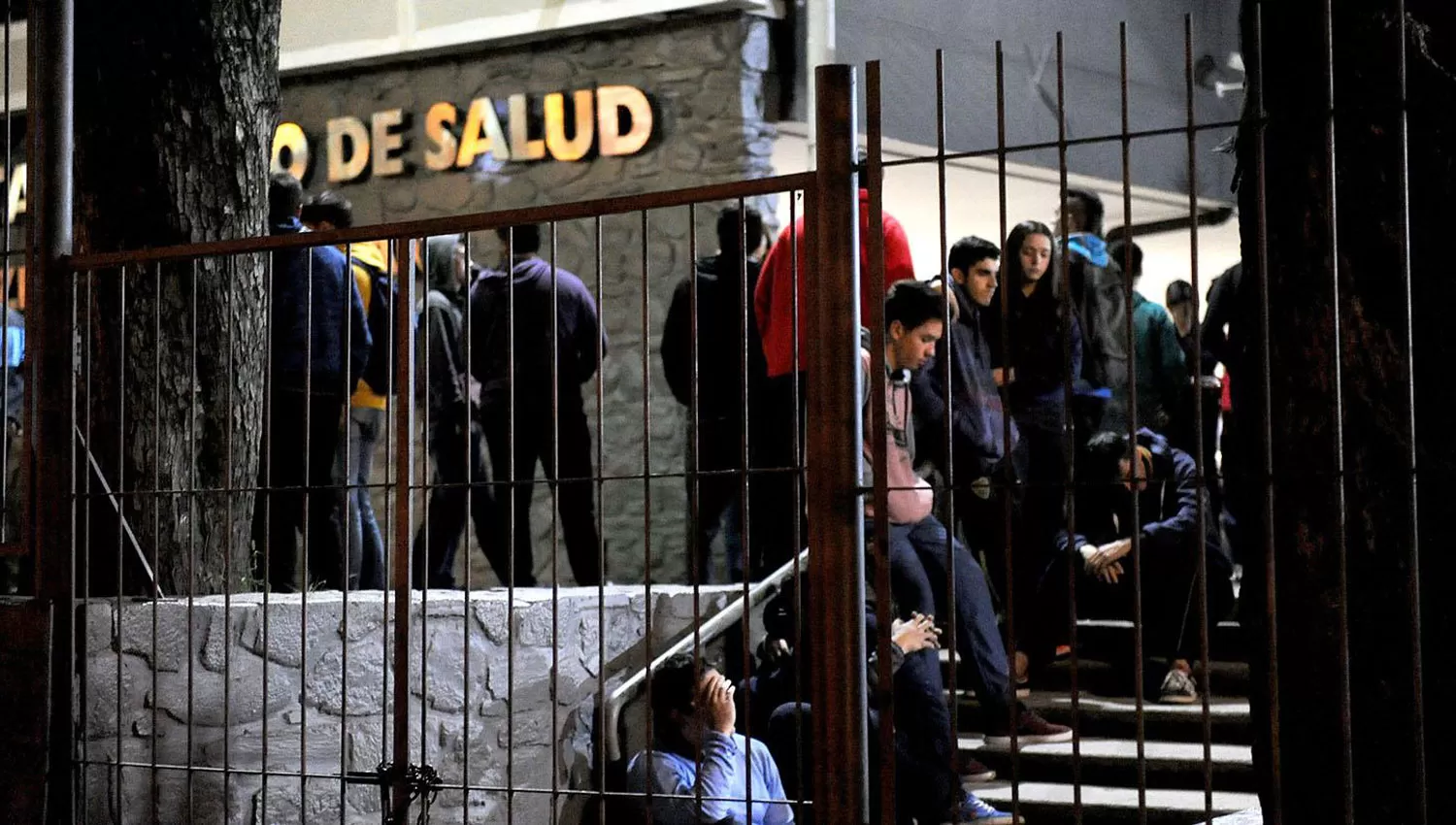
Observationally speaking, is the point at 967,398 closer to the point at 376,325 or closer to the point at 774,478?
the point at 774,478

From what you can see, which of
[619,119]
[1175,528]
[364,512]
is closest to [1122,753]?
[1175,528]

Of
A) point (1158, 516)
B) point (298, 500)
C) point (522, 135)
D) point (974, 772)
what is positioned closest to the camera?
point (974, 772)

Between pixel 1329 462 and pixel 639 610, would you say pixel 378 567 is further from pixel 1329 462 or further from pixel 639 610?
pixel 1329 462

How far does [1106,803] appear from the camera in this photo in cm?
592

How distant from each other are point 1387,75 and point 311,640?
11.1ft

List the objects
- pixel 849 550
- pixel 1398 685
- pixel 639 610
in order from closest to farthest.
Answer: pixel 1398 685 < pixel 849 550 < pixel 639 610

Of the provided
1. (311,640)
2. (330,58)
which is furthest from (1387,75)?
(330,58)

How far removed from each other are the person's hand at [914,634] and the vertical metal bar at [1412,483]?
73.2 inches

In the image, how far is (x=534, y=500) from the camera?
1044 cm

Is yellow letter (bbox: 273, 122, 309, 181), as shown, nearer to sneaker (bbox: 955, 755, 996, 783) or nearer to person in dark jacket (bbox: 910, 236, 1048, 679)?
person in dark jacket (bbox: 910, 236, 1048, 679)

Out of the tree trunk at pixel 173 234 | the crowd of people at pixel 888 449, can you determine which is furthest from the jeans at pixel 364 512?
the tree trunk at pixel 173 234

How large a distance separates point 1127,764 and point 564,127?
19.1 ft

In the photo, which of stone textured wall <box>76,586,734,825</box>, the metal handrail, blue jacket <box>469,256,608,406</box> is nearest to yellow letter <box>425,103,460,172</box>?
blue jacket <box>469,256,608,406</box>

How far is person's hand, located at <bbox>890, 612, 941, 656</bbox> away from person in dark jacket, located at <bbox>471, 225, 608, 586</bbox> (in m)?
2.30
